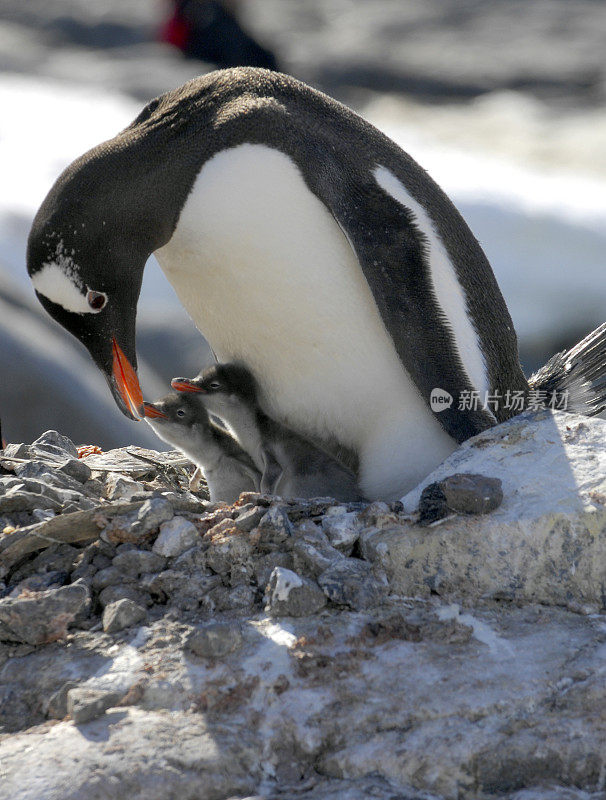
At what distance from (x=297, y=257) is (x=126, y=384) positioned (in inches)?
19.8

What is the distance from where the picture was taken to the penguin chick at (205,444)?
2734mm

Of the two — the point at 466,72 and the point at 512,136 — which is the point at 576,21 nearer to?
the point at 466,72

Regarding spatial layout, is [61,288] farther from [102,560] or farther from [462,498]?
[462,498]

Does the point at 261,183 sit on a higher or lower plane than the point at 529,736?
higher

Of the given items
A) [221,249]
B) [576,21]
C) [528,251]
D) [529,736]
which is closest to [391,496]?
[221,249]

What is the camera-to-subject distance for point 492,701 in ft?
4.54

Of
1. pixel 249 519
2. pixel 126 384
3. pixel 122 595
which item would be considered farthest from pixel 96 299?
pixel 122 595

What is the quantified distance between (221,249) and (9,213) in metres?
5.34

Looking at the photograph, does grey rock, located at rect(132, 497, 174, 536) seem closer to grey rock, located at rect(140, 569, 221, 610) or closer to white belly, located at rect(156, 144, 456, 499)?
grey rock, located at rect(140, 569, 221, 610)

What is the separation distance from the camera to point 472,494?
5.88 ft

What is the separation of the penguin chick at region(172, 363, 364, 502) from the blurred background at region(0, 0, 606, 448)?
8.51ft

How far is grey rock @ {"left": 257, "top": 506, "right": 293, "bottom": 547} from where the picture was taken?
1771mm

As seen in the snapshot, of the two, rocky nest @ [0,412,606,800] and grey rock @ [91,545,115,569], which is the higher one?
grey rock @ [91,545,115,569]

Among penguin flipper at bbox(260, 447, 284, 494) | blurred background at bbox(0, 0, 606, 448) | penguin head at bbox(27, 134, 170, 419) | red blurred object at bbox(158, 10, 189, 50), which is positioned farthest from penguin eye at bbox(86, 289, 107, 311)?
red blurred object at bbox(158, 10, 189, 50)
